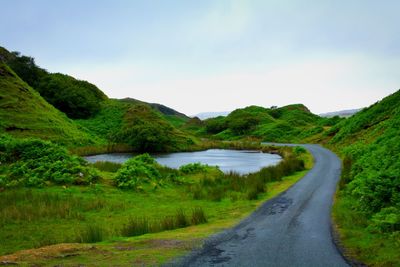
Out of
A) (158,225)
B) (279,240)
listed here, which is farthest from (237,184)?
(279,240)

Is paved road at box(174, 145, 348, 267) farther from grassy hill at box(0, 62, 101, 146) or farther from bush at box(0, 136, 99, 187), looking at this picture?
grassy hill at box(0, 62, 101, 146)

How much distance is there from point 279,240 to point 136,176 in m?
16.4

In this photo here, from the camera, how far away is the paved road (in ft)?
34.2

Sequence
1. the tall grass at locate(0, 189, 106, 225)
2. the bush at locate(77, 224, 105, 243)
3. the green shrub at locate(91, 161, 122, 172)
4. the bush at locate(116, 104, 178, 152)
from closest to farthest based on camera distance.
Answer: the bush at locate(77, 224, 105, 243)
the tall grass at locate(0, 189, 106, 225)
the green shrub at locate(91, 161, 122, 172)
the bush at locate(116, 104, 178, 152)

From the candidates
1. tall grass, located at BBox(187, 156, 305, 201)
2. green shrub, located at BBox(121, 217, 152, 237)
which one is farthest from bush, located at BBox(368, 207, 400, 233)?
tall grass, located at BBox(187, 156, 305, 201)

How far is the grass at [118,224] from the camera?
1083cm

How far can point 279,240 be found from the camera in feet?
41.6

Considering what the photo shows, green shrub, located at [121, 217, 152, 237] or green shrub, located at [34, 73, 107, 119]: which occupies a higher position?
green shrub, located at [34, 73, 107, 119]

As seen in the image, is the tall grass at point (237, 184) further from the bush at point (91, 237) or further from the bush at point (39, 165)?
the bush at point (91, 237)

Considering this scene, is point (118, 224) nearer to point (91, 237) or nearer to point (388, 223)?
point (91, 237)

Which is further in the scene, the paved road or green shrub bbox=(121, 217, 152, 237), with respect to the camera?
green shrub bbox=(121, 217, 152, 237)

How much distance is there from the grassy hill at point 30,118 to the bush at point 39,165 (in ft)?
88.8

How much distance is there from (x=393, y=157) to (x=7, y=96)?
6253cm

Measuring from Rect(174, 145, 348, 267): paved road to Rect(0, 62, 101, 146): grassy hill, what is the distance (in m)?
46.2
